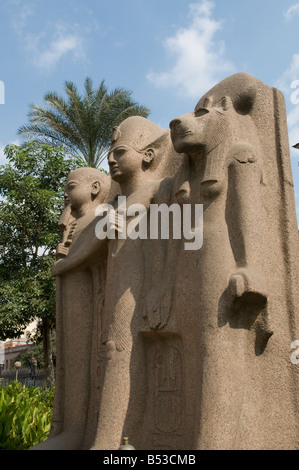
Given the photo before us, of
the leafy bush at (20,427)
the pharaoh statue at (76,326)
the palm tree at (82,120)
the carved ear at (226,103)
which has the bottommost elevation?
the leafy bush at (20,427)

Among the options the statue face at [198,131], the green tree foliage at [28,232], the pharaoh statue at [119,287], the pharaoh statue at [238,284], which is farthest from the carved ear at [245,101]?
the green tree foliage at [28,232]

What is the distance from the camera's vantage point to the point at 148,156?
465cm

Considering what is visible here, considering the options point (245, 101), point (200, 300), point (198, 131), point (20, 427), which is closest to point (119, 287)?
point (200, 300)

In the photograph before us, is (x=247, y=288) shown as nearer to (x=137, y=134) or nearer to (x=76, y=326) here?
(x=137, y=134)

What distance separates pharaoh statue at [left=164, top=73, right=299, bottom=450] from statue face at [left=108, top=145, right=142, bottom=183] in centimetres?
62

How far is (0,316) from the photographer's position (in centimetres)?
1288

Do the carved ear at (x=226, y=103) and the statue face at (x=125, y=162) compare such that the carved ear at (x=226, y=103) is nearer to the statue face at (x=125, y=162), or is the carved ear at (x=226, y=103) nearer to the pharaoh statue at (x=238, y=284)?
the pharaoh statue at (x=238, y=284)

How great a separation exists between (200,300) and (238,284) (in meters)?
0.35

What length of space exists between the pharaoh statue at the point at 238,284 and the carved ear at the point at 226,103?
11 millimetres

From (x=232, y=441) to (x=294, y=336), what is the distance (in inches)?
35.8

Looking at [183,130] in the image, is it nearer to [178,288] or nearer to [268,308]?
[178,288]

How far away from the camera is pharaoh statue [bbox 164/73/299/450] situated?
333cm

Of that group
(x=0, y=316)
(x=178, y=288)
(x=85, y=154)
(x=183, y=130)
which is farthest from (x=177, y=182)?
(x=85, y=154)

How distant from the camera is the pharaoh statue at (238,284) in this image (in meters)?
3.33
